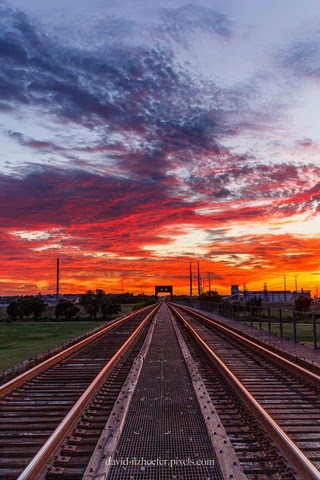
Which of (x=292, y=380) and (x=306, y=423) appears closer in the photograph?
(x=306, y=423)

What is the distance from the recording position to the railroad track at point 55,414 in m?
5.04

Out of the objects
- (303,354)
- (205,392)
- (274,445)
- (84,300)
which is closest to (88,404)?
(205,392)

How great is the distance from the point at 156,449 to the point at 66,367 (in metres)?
6.47

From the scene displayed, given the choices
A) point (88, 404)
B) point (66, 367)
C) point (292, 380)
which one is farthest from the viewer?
point (66, 367)

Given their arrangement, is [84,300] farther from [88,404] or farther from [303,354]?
[88,404]

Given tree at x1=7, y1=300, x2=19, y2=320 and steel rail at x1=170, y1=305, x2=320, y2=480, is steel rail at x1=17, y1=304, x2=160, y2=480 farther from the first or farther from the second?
tree at x1=7, y1=300, x2=19, y2=320

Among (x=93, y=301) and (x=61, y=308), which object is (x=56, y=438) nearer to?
(x=61, y=308)

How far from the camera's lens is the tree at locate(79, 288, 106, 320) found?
190ft

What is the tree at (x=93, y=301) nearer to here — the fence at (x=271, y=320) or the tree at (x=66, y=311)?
the tree at (x=66, y=311)

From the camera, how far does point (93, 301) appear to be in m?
59.4

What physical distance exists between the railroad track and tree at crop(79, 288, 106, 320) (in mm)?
45738

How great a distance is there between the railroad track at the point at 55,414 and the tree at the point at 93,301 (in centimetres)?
4574

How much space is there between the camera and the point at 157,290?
193875mm

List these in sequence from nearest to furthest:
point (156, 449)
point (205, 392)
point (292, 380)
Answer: point (156, 449) < point (205, 392) < point (292, 380)
